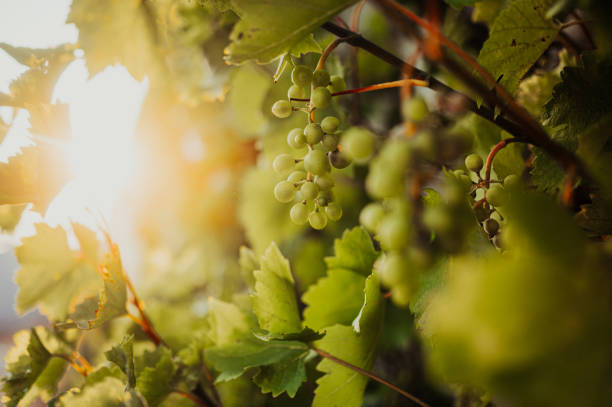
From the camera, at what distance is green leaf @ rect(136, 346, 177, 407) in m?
0.46

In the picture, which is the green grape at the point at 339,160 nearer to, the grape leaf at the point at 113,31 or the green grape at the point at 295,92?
the green grape at the point at 295,92

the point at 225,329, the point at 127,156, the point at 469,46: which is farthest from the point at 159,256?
the point at 469,46

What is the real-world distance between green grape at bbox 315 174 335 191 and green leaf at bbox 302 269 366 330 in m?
0.18

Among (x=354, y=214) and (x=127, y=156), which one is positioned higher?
(x=354, y=214)

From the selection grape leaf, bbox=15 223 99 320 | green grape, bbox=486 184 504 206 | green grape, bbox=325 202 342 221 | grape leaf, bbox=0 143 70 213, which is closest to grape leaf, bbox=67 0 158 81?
grape leaf, bbox=0 143 70 213

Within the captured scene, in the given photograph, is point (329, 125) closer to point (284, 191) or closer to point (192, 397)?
point (284, 191)

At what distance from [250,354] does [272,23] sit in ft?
1.06

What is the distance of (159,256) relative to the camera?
3.66 feet

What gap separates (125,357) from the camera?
1.43ft

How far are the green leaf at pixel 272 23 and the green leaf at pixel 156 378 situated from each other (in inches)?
14.0

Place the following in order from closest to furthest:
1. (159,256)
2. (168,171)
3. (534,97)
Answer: (534,97)
(159,256)
(168,171)

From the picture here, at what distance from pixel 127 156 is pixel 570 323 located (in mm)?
1072

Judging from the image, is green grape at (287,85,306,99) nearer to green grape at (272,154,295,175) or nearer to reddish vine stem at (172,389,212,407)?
green grape at (272,154,295,175)

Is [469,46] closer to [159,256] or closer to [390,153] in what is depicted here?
[390,153]
